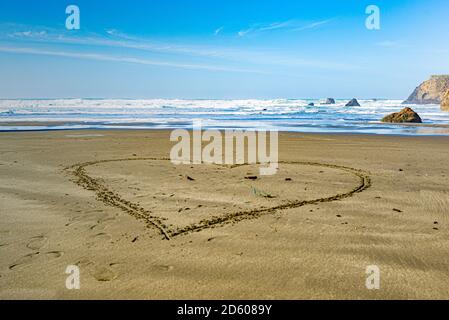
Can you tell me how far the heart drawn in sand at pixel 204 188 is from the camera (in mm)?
5082

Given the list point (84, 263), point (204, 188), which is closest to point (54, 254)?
point (84, 263)

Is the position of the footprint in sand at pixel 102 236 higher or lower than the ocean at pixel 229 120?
lower

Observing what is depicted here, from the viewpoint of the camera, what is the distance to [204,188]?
6.64 metres

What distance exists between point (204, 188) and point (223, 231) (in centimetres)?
223

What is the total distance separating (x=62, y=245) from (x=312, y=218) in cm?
307

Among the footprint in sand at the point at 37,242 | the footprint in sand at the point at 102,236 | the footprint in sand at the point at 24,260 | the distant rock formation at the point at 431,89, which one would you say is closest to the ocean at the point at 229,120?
the footprint in sand at the point at 102,236

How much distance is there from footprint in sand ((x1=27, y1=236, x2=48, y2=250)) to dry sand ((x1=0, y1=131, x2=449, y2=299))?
1 cm

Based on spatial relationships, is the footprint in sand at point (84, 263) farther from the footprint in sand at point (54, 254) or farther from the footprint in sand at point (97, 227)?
the footprint in sand at point (97, 227)

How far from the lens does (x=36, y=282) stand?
10.6 feet

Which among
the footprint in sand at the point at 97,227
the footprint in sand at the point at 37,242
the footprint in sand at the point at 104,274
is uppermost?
the footprint in sand at the point at 97,227

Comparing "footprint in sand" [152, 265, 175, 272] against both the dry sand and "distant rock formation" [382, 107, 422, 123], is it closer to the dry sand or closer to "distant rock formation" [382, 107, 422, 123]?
the dry sand

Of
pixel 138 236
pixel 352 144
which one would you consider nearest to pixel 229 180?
pixel 138 236

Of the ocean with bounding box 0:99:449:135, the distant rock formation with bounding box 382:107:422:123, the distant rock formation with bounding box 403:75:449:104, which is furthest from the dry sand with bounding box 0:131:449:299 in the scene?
the distant rock formation with bounding box 403:75:449:104

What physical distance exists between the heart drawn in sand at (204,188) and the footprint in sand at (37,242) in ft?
3.95
